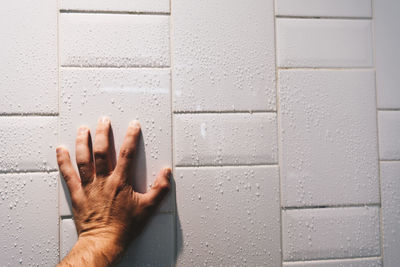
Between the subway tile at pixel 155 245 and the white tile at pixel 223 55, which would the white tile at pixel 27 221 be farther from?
the white tile at pixel 223 55

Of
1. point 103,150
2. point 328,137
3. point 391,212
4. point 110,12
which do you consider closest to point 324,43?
point 328,137

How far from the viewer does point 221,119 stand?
922 mm

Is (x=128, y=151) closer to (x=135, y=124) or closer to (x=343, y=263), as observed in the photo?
(x=135, y=124)

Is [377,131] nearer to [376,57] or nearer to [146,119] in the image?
[376,57]

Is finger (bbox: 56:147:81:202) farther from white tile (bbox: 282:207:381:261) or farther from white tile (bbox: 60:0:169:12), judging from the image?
white tile (bbox: 282:207:381:261)

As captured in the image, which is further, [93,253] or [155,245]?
[155,245]

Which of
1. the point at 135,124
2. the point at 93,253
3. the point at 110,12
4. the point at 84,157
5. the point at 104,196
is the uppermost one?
the point at 110,12

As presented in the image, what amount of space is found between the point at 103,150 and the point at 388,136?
3.57 ft

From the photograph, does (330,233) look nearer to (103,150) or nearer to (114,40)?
(103,150)

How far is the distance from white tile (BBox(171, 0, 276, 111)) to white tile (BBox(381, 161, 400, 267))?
536 millimetres

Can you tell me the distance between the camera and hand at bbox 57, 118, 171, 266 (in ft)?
2.78

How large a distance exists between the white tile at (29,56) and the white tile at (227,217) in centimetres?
57

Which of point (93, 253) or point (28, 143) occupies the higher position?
point (28, 143)

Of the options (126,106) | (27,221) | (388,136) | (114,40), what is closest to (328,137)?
(388,136)
